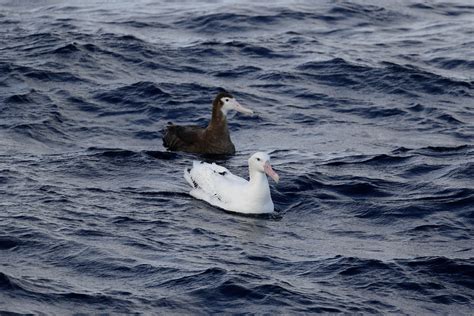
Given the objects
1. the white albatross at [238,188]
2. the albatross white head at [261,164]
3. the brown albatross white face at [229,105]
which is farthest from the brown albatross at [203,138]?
the albatross white head at [261,164]

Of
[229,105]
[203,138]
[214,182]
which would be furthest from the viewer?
[229,105]

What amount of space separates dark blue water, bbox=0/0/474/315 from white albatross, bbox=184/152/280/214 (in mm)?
208

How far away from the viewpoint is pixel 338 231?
18.2 metres

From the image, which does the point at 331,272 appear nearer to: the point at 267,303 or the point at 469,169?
the point at 267,303

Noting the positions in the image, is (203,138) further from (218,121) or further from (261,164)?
(261,164)

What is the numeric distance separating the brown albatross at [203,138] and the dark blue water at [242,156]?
1.04 feet

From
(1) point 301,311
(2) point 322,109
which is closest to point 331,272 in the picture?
(1) point 301,311

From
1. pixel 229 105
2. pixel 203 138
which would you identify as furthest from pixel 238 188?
pixel 229 105

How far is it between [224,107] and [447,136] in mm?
3954

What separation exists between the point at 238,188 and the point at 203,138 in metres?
4.13

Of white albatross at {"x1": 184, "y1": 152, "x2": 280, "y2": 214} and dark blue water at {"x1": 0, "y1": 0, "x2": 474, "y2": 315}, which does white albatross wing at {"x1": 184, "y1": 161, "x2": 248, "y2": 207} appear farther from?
dark blue water at {"x1": 0, "y1": 0, "x2": 474, "y2": 315}

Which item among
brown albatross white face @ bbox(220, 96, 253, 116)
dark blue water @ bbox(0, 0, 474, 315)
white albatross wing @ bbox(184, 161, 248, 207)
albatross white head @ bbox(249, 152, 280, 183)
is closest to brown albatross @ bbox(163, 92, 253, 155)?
brown albatross white face @ bbox(220, 96, 253, 116)

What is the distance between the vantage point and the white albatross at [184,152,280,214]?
19000 millimetres

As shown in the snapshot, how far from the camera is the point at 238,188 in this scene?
1920 centimetres
